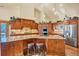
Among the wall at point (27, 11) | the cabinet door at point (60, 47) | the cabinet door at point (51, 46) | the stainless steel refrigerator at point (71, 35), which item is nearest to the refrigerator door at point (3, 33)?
the wall at point (27, 11)

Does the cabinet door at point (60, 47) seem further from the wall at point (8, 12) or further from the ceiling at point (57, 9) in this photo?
the wall at point (8, 12)

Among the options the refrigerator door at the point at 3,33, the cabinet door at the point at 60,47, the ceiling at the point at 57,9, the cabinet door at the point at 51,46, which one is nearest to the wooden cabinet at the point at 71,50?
the cabinet door at the point at 60,47

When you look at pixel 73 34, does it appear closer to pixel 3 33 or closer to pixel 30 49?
pixel 30 49

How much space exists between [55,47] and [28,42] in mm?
443

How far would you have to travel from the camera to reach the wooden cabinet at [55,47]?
2178mm

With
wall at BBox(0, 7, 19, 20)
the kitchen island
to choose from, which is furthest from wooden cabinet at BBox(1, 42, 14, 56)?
wall at BBox(0, 7, 19, 20)

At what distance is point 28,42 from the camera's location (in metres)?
2.20

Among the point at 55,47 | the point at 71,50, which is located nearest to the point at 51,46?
the point at 55,47

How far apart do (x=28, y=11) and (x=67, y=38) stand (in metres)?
0.76

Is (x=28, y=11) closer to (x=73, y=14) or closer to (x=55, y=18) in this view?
(x=55, y=18)

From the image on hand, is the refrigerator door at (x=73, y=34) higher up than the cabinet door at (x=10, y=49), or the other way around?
the refrigerator door at (x=73, y=34)

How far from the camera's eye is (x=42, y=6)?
219cm

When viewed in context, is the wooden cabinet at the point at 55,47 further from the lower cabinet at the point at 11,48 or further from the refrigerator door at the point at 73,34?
the lower cabinet at the point at 11,48

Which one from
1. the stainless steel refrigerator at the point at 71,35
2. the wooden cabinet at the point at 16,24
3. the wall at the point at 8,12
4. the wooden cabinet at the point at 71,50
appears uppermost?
the wall at the point at 8,12
